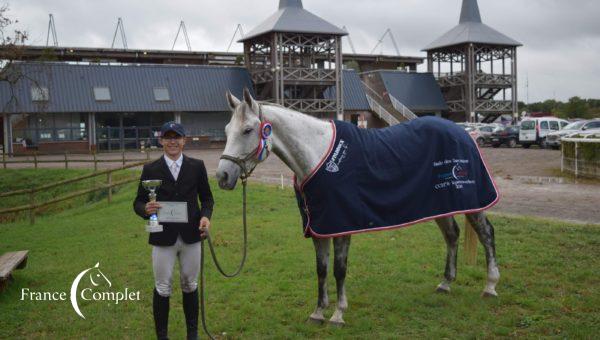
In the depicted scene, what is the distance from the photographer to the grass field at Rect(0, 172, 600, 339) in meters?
5.88

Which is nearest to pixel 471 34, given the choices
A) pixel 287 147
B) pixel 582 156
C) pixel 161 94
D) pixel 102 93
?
pixel 161 94

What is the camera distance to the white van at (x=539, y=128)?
3412cm

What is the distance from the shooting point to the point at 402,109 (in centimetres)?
4709

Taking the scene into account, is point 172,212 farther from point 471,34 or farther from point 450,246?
point 471,34

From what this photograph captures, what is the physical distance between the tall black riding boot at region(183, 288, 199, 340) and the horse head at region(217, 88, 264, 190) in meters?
1.06

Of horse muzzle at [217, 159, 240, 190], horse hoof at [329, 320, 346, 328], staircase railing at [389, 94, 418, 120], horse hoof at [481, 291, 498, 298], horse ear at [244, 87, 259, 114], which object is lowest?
horse hoof at [329, 320, 346, 328]

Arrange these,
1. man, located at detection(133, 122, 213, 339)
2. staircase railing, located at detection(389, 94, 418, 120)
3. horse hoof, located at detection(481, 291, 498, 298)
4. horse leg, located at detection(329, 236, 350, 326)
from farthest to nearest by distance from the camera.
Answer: staircase railing, located at detection(389, 94, 418, 120) → horse hoof, located at detection(481, 291, 498, 298) → horse leg, located at detection(329, 236, 350, 326) → man, located at detection(133, 122, 213, 339)

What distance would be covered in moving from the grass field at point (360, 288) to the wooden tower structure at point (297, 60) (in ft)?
97.6

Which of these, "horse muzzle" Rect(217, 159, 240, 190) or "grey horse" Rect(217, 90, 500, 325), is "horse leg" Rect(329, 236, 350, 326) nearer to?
"grey horse" Rect(217, 90, 500, 325)

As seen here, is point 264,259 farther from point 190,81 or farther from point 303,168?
point 190,81

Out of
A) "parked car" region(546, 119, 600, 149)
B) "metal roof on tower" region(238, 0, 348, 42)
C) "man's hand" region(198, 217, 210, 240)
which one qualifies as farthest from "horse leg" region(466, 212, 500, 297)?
"metal roof on tower" region(238, 0, 348, 42)

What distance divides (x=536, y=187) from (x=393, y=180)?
12247 millimetres

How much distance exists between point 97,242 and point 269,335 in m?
6.55

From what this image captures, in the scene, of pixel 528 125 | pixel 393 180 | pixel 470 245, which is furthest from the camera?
pixel 528 125
